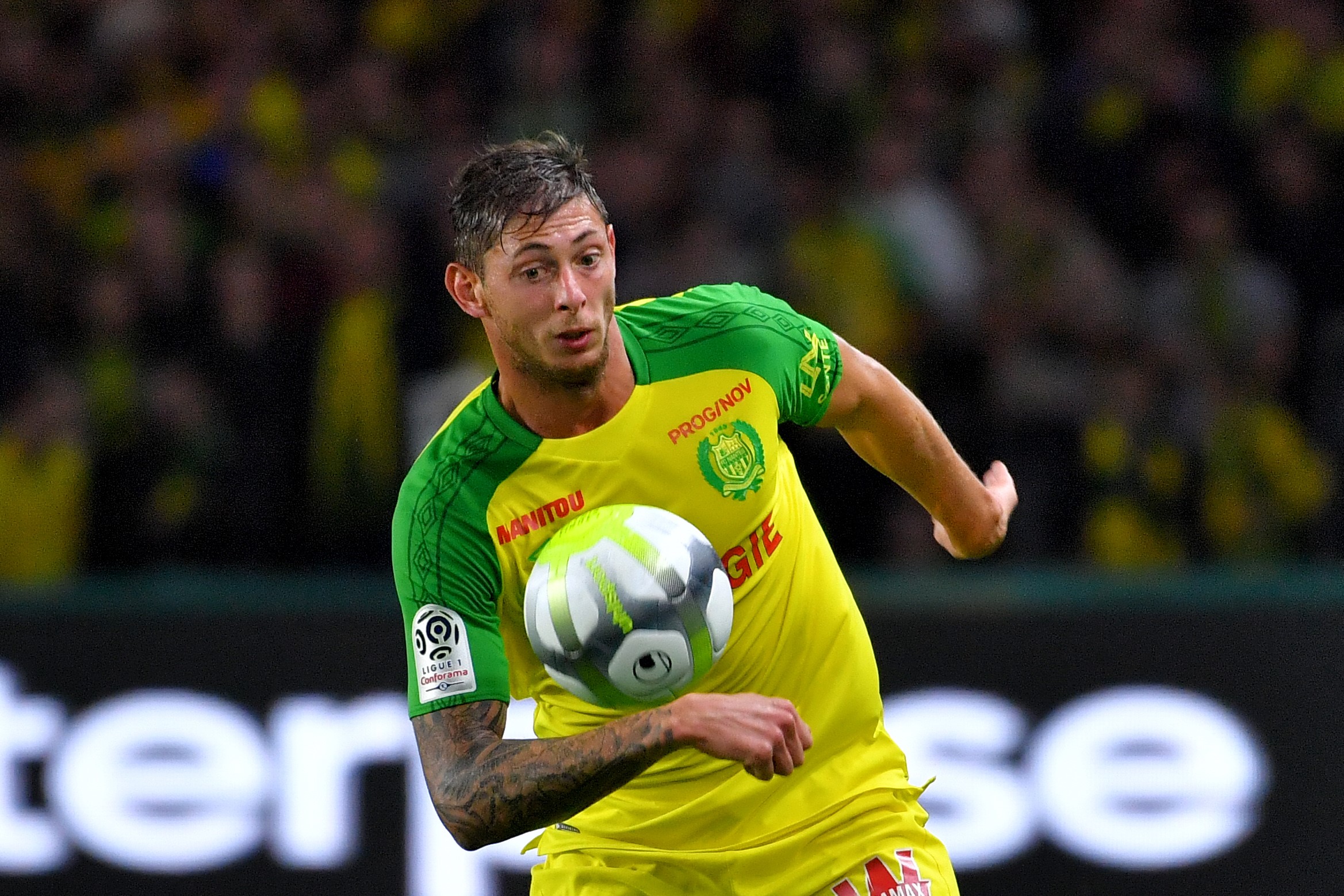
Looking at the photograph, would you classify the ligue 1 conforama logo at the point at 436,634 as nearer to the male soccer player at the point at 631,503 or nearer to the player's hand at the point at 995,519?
the male soccer player at the point at 631,503

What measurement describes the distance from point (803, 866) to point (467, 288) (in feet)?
4.94

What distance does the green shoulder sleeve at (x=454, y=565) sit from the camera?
3830mm

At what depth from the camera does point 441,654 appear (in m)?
3.84

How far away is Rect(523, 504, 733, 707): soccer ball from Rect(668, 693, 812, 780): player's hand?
29 cm

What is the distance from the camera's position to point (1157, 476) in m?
7.85

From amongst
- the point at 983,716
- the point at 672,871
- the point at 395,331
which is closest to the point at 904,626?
the point at 983,716

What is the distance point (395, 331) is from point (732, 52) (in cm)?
262

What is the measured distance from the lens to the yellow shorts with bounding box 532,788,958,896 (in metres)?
4.09

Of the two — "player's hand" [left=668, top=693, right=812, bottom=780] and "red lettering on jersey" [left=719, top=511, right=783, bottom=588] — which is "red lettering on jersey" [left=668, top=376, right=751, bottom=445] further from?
"player's hand" [left=668, top=693, right=812, bottom=780]

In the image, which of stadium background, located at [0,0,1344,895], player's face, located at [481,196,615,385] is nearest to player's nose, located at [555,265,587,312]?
player's face, located at [481,196,615,385]

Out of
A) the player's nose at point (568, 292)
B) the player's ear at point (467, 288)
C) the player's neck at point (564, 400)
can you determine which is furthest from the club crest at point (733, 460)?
the player's ear at point (467, 288)

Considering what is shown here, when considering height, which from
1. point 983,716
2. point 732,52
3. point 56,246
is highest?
point 732,52

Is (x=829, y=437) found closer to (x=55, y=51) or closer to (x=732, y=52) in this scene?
(x=732, y=52)

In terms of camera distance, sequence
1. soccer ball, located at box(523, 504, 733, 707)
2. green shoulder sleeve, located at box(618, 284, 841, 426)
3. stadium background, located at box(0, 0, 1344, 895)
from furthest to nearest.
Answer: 1. stadium background, located at box(0, 0, 1344, 895)
2. green shoulder sleeve, located at box(618, 284, 841, 426)
3. soccer ball, located at box(523, 504, 733, 707)
